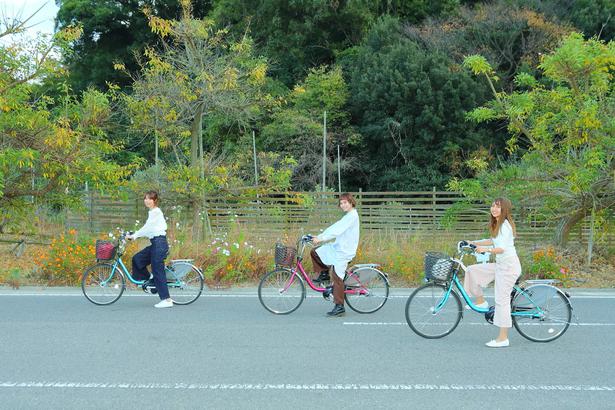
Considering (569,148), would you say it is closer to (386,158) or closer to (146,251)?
(146,251)

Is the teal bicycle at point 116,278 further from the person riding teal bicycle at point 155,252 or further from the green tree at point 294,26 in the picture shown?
the green tree at point 294,26

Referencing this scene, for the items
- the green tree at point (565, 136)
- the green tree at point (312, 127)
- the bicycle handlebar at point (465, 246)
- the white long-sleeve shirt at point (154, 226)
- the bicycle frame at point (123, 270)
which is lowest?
the bicycle frame at point (123, 270)

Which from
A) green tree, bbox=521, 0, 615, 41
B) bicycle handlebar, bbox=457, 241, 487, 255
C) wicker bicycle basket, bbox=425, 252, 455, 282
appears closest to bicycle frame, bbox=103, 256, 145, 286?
wicker bicycle basket, bbox=425, 252, 455, 282

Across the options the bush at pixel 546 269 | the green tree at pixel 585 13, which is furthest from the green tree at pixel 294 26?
the bush at pixel 546 269

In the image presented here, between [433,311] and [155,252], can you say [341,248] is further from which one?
[155,252]

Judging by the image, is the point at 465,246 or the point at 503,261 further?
the point at 465,246

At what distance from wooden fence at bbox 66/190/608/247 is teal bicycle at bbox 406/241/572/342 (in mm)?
7445

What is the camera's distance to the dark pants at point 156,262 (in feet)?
32.3

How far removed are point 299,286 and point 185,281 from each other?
1.90 m

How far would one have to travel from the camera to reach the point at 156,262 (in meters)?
9.84

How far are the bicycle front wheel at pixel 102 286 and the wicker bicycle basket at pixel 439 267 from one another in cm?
476

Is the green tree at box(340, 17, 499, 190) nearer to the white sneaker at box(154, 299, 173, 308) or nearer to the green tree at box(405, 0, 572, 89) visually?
the green tree at box(405, 0, 572, 89)

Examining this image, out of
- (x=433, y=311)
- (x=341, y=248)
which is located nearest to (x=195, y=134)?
(x=341, y=248)

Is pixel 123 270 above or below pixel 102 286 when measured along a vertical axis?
above
